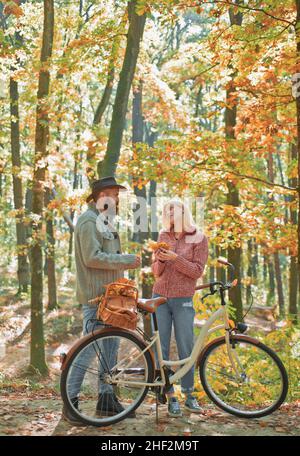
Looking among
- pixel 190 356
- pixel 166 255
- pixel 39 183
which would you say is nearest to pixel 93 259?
pixel 166 255

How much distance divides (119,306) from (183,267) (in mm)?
905

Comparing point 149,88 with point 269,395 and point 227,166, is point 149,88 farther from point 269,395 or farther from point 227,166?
point 269,395

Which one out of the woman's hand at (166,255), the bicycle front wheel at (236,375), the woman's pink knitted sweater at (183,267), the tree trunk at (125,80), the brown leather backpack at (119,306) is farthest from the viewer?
the tree trunk at (125,80)

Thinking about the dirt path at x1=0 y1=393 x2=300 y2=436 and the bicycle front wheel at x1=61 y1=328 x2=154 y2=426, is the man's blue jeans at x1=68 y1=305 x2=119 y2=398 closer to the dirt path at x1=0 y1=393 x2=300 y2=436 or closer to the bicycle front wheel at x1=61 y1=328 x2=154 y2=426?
the bicycle front wheel at x1=61 y1=328 x2=154 y2=426

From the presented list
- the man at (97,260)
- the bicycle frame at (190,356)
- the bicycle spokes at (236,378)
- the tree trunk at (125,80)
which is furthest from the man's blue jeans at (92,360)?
the tree trunk at (125,80)

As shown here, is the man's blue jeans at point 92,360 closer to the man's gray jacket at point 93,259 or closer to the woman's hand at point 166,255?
the man's gray jacket at point 93,259

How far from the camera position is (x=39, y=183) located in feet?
35.8

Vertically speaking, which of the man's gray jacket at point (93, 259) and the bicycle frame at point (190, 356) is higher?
the man's gray jacket at point (93, 259)

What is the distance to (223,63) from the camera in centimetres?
870

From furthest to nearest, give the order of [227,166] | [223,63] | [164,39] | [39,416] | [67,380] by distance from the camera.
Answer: [164,39]
[227,166]
[223,63]
[39,416]
[67,380]

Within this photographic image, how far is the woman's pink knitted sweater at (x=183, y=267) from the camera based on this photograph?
209 inches

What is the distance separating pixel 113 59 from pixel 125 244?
5.38 meters

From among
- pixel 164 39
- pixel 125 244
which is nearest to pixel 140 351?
pixel 125 244

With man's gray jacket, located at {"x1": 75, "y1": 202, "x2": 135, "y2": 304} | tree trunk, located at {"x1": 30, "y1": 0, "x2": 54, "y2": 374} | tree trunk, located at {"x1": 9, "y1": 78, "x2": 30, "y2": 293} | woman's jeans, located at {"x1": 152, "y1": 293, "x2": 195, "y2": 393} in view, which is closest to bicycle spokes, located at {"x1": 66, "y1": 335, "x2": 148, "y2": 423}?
man's gray jacket, located at {"x1": 75, "y1": 202, "x2": 135, "y2": 304}
